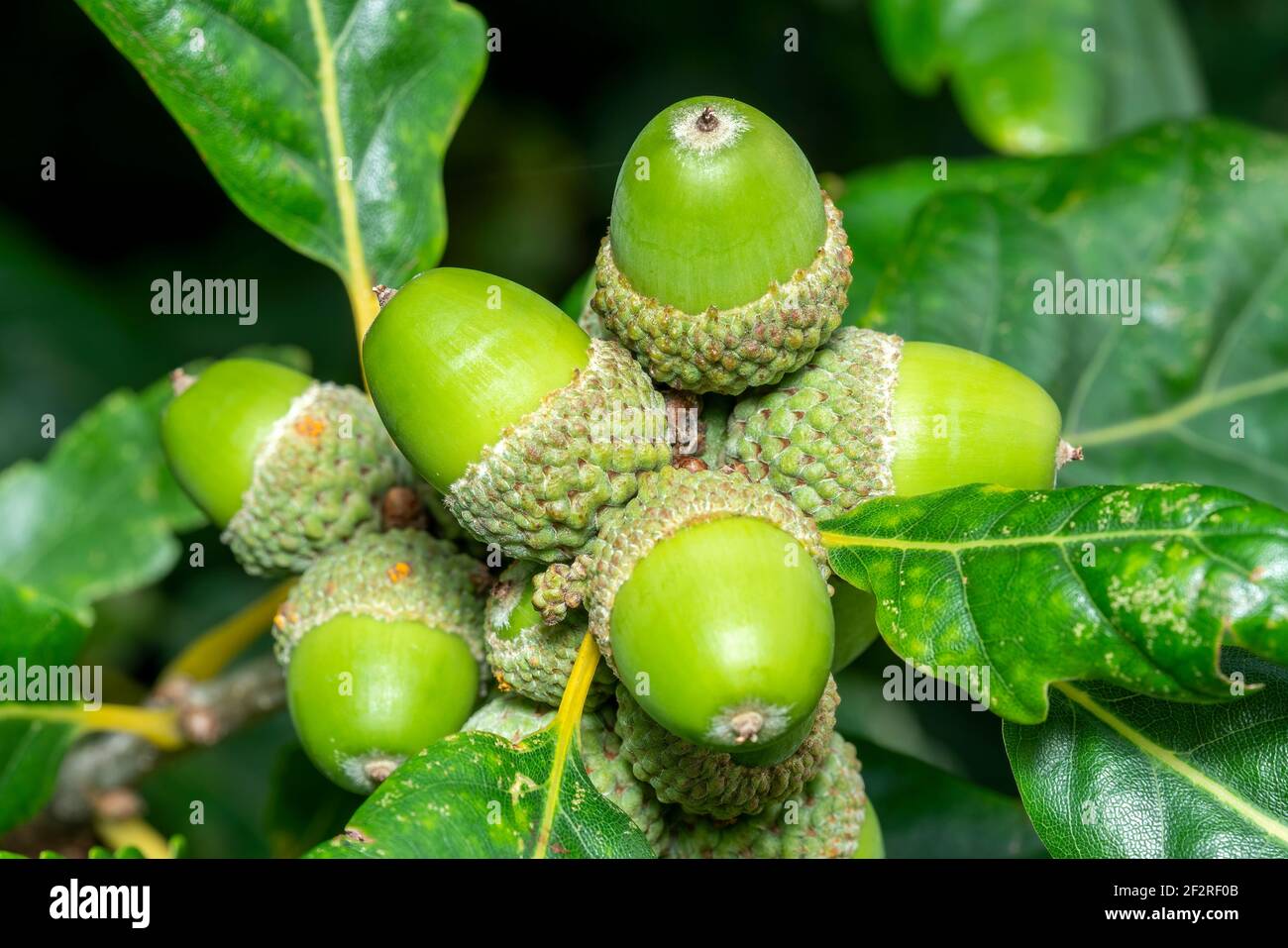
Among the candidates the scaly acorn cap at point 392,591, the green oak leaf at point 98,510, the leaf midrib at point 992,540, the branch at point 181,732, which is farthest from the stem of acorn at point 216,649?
the leaf midrib at point 992,540

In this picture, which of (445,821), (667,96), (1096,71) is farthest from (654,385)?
(667,96)

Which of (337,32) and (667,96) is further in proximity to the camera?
(667,96)

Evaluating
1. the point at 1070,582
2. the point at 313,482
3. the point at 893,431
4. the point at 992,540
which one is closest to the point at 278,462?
the point at 313,482

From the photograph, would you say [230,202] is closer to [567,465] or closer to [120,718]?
[120,718]

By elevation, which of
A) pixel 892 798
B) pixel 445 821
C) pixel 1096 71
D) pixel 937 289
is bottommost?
pixel 892 798

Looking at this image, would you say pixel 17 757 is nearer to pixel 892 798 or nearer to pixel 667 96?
pixel 892 798

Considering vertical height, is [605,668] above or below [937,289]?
below
